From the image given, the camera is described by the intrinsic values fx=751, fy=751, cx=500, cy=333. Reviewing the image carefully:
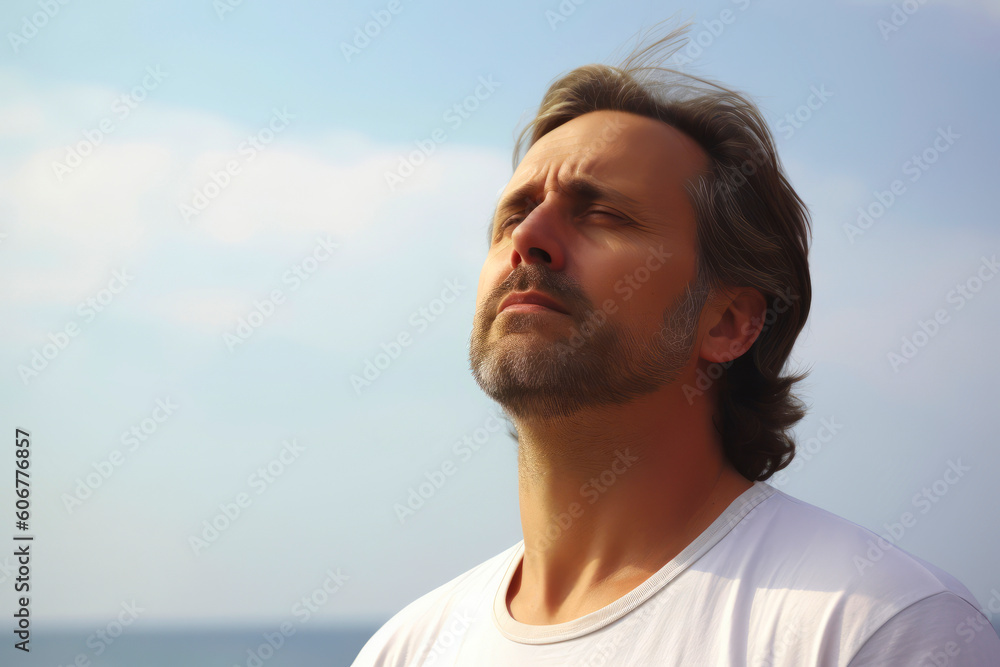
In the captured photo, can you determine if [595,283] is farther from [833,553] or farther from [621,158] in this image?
[833,553]

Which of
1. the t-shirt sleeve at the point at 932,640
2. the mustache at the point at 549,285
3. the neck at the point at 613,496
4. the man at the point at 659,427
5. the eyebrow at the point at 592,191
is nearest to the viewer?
the t-shirt sleeve at the point at 932,640

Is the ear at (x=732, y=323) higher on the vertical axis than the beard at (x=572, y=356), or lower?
higher

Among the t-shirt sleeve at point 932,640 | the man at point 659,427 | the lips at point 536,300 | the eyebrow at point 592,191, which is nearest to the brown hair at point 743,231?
the man at point 659,427

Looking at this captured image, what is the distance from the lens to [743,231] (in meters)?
2.71

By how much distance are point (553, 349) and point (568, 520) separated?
0.58 metres

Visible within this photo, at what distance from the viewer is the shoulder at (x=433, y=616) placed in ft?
8.74

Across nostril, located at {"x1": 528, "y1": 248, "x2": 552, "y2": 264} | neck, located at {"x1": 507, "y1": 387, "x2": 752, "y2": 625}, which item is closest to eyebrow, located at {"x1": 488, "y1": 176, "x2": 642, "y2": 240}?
nostril, located at {"x1": 528, "y1": 248, "x2": 552, "y2": 264}

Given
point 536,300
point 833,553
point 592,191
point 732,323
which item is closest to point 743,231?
point 732,323

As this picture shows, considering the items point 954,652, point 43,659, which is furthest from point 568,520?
point 43,659

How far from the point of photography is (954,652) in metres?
1.69

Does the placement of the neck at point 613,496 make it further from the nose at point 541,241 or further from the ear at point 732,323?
the nose at point 541,241

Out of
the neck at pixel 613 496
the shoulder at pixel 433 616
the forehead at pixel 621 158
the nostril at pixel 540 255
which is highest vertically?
the forehead at pixel 621 158

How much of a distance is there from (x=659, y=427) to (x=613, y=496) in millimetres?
264

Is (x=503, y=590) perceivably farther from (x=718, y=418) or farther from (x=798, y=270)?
(x=798, y=270)
